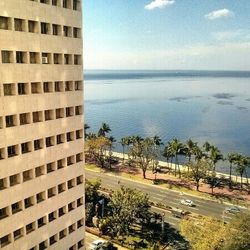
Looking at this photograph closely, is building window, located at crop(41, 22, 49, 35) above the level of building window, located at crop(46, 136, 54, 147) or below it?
above

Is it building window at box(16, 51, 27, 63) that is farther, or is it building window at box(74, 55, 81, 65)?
building window at box(74, 55, 81, 65)

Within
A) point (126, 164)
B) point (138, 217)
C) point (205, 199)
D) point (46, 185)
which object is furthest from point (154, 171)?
point (46, 185)

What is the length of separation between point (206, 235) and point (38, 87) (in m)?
32.9

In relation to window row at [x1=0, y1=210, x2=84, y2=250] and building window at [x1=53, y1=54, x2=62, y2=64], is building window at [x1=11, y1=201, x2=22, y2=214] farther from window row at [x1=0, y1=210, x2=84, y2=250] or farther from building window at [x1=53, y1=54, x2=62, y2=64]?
building window at [x1=53, y1=54, x2=62, y2=64]

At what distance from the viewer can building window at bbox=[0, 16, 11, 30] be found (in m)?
38.4

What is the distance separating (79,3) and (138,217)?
155 ft

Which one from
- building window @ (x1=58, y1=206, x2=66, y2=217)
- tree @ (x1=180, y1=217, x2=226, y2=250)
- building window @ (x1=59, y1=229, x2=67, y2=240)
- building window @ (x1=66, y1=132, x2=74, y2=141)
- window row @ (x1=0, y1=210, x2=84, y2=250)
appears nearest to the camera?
window row @ (x1=0, y1=210, x2=84, y2=250)

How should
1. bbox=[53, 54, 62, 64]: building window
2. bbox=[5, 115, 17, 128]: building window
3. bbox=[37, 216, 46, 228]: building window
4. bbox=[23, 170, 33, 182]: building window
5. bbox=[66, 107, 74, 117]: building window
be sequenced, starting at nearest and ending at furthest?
1. bbox=[5, 115, 17, 128]: building window
2. bbox=[23, 170, 33, 182]: building window
3. bbox=[53, 54, 62, 64]: building window
4. bbox=[37, 216, 46, 228]: building window
5. bbox=[66, 107, 74, 117]: building window

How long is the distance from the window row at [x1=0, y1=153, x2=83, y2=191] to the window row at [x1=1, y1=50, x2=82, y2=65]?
40.8ft

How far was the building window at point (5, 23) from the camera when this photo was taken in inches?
1512

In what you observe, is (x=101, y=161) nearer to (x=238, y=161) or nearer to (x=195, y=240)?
(x=238, y=161)

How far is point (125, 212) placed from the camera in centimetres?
7319

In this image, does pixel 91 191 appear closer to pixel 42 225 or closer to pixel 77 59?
pixel 42 225

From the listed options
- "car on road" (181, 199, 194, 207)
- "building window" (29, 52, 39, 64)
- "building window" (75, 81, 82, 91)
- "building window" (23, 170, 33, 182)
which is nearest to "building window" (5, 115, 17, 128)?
"building window" (23, 170, 33, 182)
